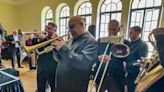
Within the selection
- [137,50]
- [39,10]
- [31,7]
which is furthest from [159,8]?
[31,7]

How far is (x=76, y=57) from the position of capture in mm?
1301

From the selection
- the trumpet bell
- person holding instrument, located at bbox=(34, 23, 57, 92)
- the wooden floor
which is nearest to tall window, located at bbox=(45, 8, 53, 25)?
the wooden floor

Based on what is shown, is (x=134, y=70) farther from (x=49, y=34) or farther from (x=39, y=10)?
(x=39, y=10)

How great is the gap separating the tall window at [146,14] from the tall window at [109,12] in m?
0.48

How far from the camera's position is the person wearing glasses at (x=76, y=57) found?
1328 millimetres

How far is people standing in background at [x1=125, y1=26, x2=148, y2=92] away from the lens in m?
1.92

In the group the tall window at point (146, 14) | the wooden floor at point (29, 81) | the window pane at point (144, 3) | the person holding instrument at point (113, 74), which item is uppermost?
the window pane at point (144, 3)

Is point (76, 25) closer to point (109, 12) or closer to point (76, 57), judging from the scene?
point (76, 57)

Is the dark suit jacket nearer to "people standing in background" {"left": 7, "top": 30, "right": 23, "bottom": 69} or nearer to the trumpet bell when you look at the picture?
the trumpet bell

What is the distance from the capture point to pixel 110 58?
5.49 feet

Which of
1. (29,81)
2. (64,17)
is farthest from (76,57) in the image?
(64,17)

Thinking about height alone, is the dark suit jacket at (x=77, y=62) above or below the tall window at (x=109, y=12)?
below

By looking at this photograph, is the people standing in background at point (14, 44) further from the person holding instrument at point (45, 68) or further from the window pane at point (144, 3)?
the window pane at point (144, 3)

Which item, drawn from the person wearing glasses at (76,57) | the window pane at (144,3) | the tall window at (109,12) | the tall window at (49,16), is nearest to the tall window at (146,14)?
the window pane at (144,3)
